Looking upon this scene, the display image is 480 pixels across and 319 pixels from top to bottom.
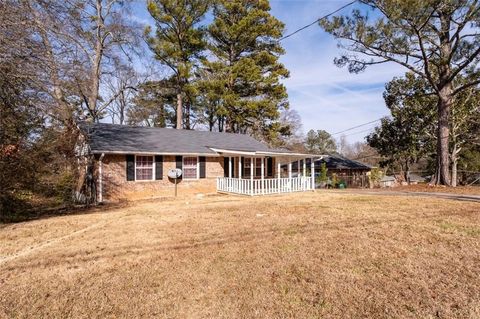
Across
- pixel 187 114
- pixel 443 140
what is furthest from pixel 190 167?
pixel 187 114

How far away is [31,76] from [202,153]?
29.9ft

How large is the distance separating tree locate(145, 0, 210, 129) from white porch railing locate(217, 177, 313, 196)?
34.8 ft

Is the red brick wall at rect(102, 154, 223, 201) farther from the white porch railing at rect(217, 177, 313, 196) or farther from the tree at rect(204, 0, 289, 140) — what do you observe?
the tree at rect(204, 0, 289, 140)

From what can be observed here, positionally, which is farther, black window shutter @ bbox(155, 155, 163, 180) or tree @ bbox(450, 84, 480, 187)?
tree @ bbox(450, 84, 480, 187)

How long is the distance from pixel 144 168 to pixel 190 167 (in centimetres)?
242

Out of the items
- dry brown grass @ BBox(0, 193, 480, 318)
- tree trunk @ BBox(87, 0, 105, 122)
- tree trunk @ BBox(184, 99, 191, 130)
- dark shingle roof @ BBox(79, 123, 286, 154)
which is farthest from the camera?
tree trunk @ BBox(184, 99, 191, 130)

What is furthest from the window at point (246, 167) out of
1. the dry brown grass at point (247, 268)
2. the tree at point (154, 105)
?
the tree at point (154, 105)

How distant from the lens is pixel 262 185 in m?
14.4

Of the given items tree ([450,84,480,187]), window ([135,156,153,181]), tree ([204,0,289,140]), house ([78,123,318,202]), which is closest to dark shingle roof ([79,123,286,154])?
house ([78,123,318,202])

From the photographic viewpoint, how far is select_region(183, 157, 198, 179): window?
15280 millimetres

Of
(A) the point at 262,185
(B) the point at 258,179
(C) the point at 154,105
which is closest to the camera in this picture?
(A) the point at 262,185

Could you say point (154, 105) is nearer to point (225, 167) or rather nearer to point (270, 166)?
point (225, 167)

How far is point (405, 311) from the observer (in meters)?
3.16

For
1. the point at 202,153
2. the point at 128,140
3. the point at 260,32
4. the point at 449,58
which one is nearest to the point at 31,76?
the point at 128,140
